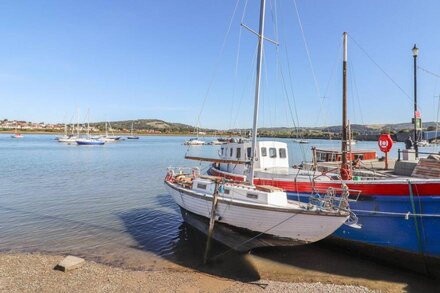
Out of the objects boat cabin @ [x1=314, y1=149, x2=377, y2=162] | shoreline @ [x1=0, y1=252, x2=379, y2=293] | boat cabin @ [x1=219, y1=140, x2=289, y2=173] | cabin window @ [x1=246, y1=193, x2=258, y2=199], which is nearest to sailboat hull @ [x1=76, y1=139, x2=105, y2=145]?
boat cabin @ [x1=314, y1=149, x2=377, y2=162]

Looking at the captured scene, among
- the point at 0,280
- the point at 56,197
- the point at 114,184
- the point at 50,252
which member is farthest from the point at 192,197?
the point at 114,184

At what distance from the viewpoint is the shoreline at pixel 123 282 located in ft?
37.0

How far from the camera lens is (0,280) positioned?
11.7 metres

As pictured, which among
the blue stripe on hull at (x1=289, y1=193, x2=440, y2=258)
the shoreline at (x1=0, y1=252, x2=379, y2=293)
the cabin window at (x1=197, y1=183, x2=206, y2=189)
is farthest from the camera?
the cabin window at (x1=197, y1=183, x2=206, y2=189)

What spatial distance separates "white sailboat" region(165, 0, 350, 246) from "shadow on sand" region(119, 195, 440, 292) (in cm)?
121

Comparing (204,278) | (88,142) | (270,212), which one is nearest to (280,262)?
(270,212)

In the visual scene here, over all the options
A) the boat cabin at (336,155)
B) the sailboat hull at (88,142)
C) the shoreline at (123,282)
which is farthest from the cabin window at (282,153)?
the sailboat hull at (88,142)

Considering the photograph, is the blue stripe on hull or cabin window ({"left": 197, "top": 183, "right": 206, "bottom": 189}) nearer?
the blue stripe on hull

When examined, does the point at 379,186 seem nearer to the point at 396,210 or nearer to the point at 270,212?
the point at 396,210

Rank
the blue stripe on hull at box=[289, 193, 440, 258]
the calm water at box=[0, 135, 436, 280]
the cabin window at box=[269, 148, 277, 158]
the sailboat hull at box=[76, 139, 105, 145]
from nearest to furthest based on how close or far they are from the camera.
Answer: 1. the blue stripe on hull at box=[289, 193, 440, 258]
2. the calm water at box=[0, 135, 436, 280]
3. the cabin window at box=[269, 148, 277, 158]
4. the sailboat hull at box=[76, 139, 105, 145]

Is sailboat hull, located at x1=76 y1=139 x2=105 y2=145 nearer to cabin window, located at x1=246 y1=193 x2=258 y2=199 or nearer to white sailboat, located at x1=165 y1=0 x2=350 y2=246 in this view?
white sailboat, located at x1=165 y1=0 x2=350 y2=246

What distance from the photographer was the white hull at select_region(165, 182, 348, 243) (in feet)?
39.8

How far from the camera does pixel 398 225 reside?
42.3 feet

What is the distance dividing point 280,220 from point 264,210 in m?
A: 0.72
